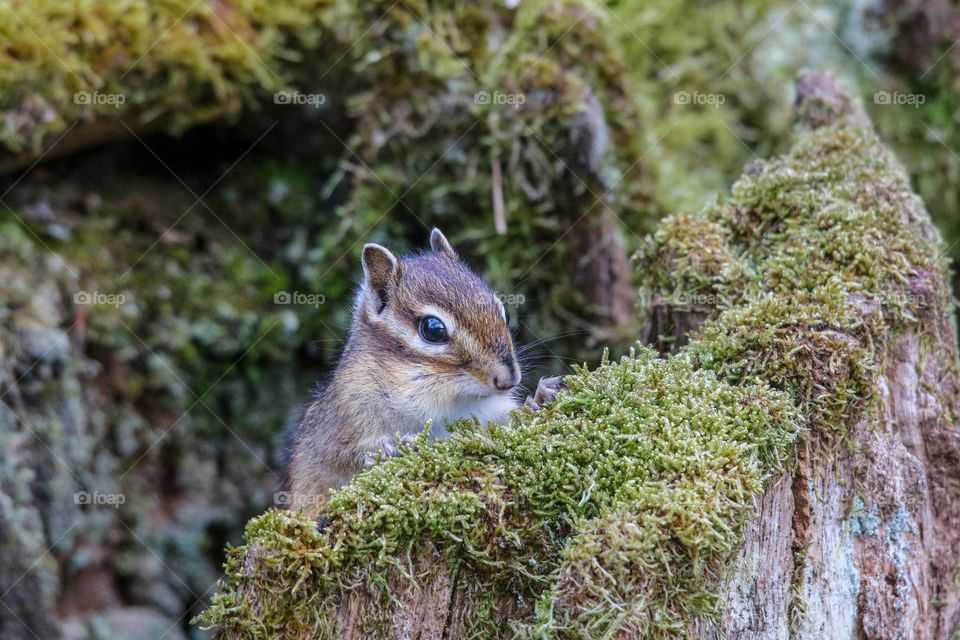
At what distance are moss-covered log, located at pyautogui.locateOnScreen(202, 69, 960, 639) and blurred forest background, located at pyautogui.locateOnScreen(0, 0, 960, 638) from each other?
2356 mm

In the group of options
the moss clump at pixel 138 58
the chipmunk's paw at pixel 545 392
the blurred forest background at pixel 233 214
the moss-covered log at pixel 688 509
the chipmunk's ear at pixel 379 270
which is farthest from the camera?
the blurred forest background at pixel 233 214

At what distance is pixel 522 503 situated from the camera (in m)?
3.37

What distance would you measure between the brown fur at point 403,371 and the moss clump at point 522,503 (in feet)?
2.47

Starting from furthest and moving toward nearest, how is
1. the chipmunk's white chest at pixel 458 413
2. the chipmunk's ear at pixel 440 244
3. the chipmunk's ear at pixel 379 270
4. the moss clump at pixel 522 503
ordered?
the chipmunk's ear at pixel 440 244 → the chipmunk's ear at pixel 379 270 → the chipmunk's white chest at pixel 458 413 → the moss clump at pixel 522 503

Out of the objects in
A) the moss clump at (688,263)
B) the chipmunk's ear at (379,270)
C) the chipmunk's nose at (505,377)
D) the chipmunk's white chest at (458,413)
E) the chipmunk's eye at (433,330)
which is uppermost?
the moss clump at (688,263)

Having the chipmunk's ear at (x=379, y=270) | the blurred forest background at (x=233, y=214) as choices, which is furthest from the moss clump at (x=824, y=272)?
the blurred forest background at (x=233, y=214)

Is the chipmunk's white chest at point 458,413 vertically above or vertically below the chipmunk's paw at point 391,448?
above

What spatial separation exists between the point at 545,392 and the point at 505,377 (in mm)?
267

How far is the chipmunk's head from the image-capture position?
4297mm

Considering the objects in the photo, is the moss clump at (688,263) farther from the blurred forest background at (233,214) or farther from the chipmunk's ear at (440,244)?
the blurred forest background at (233,214)

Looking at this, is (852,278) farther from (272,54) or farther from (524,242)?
(272,54)

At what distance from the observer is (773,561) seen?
11.1ft

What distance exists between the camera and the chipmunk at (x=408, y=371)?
431 cm

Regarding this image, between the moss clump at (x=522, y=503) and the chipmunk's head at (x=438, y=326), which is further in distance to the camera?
the chipmunk's head at (x=438, y=326)
